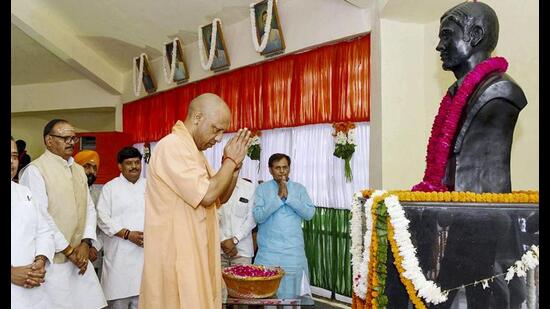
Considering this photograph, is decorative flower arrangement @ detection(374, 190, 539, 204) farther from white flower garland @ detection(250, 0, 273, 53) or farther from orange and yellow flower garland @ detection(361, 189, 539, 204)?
white flower garland @ detection(250, 0, 273, 53)

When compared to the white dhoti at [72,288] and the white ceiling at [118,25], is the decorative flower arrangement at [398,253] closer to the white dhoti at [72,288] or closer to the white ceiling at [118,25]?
the white dhoti at [72,288]

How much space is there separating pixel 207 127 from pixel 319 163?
352cm

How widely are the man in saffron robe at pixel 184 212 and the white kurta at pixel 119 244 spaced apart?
1.68m

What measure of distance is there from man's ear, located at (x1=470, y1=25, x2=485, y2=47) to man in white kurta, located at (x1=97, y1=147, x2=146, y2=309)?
9.40 feet

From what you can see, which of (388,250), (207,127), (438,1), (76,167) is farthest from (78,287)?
(438,1)

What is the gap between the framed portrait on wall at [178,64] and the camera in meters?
8.04

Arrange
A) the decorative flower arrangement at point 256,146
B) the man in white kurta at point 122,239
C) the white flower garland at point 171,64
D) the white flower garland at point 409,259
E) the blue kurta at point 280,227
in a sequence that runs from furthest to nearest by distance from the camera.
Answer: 1. the white flower garland at point 171,64
2. the decorative flower arrangement at point 256,146
3. the blue kurta at point 280,227
4. the man in white kurta at point 122,239
5. the white flower garland at point 409,259

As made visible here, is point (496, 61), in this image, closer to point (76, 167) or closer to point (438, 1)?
point (438, 1)

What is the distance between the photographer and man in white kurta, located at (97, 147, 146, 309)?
393 centimetres

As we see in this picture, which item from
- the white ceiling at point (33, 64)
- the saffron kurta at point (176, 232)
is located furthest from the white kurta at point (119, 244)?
the white ceiling at point (33, 64)

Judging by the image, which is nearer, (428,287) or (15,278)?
(428,287)

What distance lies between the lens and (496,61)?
216 centimetres

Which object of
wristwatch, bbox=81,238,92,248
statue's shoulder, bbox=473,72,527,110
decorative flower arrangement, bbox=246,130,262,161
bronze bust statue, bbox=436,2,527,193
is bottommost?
wristwatch, bbox=81,238,92,248

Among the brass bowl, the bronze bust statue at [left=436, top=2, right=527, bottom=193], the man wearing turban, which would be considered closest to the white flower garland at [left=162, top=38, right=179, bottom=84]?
the man wearing turban
